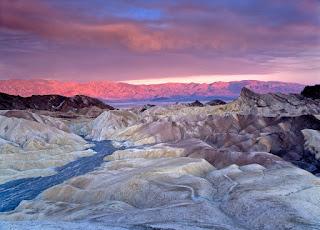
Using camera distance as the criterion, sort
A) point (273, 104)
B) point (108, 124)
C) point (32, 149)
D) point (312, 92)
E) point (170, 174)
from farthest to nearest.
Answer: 1. point (312, 92)
2. point (108, 124)
3. point (273, 104)
4. point (32, 149)
5. point (170, 174)

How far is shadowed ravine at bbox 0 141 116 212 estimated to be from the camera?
69750 millimetres

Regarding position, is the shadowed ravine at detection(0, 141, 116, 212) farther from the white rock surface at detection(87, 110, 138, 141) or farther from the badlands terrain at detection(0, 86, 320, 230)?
the white rock surface at detection(87, 110, 138, 141)

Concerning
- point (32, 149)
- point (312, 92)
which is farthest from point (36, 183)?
point (312, 92)

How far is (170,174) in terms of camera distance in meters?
67.1

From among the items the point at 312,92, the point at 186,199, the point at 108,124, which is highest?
the point at 312,92

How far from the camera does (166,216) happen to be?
47.5 meters

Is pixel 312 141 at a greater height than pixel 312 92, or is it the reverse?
pixel 312 92

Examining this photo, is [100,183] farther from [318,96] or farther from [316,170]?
[318,96]

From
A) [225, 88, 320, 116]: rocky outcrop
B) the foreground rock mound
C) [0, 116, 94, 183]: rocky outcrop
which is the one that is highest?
[225, 88, 320, 116]: rocky outcrop

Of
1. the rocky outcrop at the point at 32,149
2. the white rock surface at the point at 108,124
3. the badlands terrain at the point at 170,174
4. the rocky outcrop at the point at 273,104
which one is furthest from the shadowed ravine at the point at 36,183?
the rocky outcrop at the point at 273,104

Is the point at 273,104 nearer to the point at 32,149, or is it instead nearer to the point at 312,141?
the point at 312,141

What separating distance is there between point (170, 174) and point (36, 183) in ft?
85.3

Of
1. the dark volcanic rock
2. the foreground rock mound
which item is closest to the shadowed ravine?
the foreground rock mound

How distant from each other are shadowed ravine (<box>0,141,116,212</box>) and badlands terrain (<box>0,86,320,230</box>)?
0.19m
